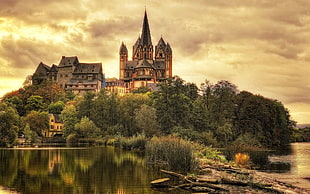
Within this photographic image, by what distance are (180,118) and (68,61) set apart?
313ft

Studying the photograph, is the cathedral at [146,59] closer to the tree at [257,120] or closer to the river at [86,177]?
the tree at [257,120]

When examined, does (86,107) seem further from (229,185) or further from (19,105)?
(229,185)

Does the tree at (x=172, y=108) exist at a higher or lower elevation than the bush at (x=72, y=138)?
higher

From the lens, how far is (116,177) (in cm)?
2222

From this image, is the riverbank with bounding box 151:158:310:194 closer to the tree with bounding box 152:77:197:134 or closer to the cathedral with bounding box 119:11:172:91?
the tree with bounding box 152:77:197:134

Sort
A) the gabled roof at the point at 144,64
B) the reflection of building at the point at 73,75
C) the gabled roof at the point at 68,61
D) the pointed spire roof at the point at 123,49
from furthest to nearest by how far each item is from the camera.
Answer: the pointed spire roof at the point at 123,49 < the gabled roof at the point at 144,64 < the gabled roof at the point at 68,61 < the reflection of building at the point at 73,75

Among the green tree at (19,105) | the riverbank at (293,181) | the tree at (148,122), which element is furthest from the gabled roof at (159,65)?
the riverbank at (293,181)

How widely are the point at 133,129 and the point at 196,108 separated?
14263 millimetres

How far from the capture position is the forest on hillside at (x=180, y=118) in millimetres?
55250

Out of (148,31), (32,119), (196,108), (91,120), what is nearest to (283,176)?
(196,108)

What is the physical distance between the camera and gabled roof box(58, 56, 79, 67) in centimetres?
14175

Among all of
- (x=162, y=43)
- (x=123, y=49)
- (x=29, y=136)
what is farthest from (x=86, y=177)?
(x=123, y=49)

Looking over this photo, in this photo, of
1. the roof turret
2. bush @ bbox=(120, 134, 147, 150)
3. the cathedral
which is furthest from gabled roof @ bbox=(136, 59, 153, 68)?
bush @ bbox=(120, 134, 147, 150)

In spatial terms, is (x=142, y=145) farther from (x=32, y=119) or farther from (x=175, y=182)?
(x=32, y=119)
